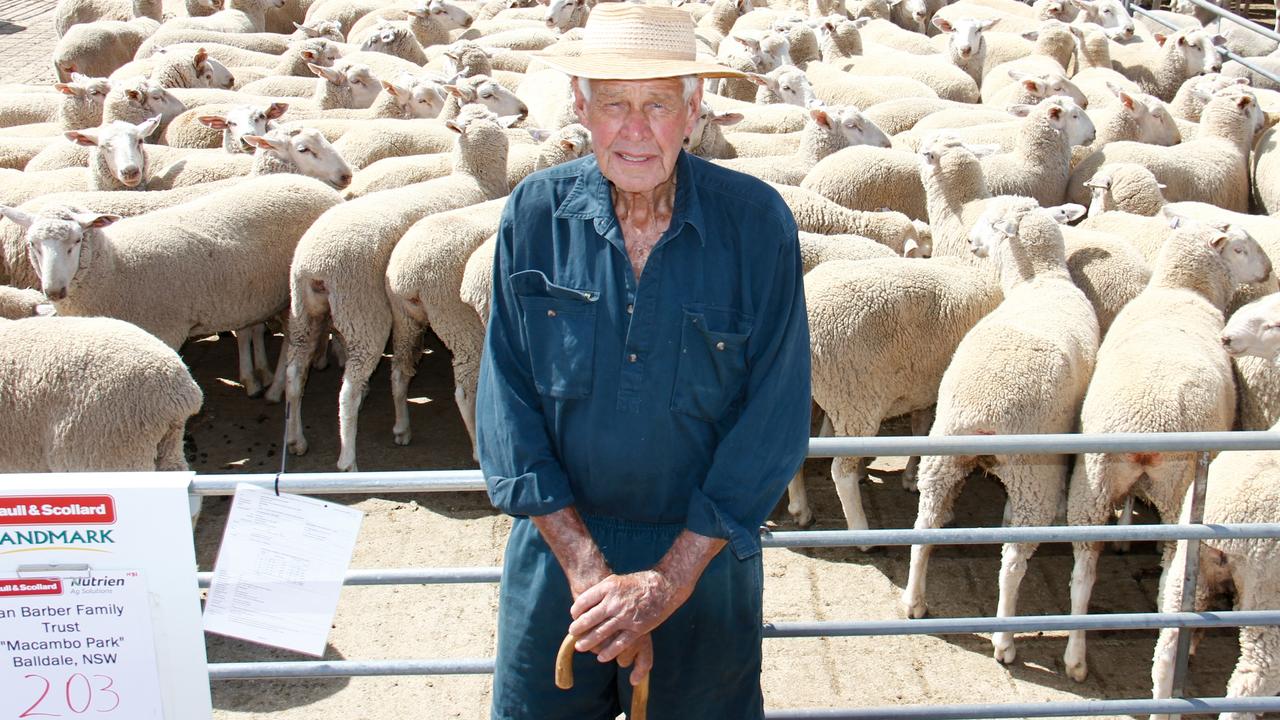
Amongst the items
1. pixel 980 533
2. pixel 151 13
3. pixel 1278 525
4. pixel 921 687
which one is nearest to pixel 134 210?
pixel 921 687

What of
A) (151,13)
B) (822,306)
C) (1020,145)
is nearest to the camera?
(822,306)

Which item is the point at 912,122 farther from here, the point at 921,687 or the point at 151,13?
the point at 151,13

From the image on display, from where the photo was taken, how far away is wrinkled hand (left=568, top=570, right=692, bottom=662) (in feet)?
6.55

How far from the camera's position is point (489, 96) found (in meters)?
8.09

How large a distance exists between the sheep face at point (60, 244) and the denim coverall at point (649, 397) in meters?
3.82

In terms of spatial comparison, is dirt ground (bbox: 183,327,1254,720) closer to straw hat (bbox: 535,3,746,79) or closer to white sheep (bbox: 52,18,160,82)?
straw hat (bbox: 535,3,746,79)

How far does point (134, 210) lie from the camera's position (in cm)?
630

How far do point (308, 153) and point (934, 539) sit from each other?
5252mm

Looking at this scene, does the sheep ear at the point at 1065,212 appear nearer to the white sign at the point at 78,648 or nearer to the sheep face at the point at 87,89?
the white sign at the point at 78,648

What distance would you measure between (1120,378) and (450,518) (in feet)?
9.11

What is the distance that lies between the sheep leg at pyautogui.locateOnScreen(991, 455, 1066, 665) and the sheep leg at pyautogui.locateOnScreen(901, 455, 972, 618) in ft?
0.58

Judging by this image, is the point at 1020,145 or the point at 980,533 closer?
the point at 980,533

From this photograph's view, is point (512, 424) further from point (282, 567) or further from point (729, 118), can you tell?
point (729, 118)

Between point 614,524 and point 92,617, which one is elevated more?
point 614,524
